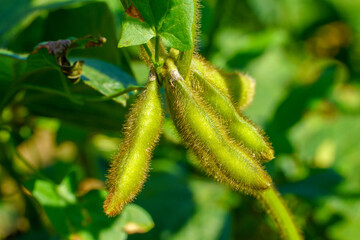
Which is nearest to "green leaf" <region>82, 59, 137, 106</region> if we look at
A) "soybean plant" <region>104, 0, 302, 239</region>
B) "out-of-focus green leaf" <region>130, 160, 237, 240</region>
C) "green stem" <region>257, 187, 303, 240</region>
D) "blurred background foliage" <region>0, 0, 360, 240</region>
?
"blurred background foliage" <region>0, 0, 360, 240</region>

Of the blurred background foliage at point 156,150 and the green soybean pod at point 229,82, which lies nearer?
the green soybean pod at point 229,82

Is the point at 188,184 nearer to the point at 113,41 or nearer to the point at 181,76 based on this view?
the point at 113,41

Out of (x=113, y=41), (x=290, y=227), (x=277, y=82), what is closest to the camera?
(x=290, y=227)

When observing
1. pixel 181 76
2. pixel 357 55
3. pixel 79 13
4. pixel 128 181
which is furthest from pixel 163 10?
pixel 357 55

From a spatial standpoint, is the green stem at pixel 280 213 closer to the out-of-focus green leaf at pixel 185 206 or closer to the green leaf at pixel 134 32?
the green leaf at pixel 134 32

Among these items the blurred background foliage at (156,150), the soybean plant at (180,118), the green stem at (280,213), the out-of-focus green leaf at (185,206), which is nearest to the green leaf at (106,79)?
the blurred background foliage at (156,150)

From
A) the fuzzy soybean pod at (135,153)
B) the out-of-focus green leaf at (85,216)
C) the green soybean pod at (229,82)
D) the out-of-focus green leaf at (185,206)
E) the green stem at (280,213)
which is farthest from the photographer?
the out-of-focus green leaf at (185,206)

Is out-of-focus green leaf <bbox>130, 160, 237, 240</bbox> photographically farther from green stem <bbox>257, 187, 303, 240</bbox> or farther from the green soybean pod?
the green soybean pod
